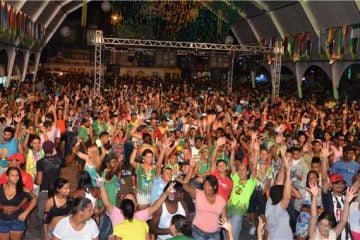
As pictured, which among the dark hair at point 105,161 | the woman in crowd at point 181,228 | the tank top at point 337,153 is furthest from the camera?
the tank top at point 337,153

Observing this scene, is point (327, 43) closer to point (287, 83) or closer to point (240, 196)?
point (287, 83)

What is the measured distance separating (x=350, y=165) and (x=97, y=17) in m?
40.6

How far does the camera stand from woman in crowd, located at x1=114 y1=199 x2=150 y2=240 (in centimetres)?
499

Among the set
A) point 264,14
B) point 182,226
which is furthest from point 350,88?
point 182,226

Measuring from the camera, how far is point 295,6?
29.6m

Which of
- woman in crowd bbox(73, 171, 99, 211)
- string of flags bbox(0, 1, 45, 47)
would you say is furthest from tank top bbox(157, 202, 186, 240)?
string of flags bbox(0, 1, 45, 47)

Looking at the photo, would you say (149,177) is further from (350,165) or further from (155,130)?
(155,130)

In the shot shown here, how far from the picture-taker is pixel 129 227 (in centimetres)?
503

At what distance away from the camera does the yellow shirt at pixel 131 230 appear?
16.4 ft

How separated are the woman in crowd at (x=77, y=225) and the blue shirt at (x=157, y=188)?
190 centimetres

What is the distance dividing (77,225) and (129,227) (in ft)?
1.56

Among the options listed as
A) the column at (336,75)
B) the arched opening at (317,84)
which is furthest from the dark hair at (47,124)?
the arched opening at (317,84)

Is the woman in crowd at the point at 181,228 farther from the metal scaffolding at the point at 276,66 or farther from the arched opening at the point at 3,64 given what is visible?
the arched opening at the point at 3,64

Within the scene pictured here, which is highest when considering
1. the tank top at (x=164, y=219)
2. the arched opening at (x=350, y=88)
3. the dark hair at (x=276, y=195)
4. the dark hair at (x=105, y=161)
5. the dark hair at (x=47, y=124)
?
the arched opening at (x=350, y=88)
